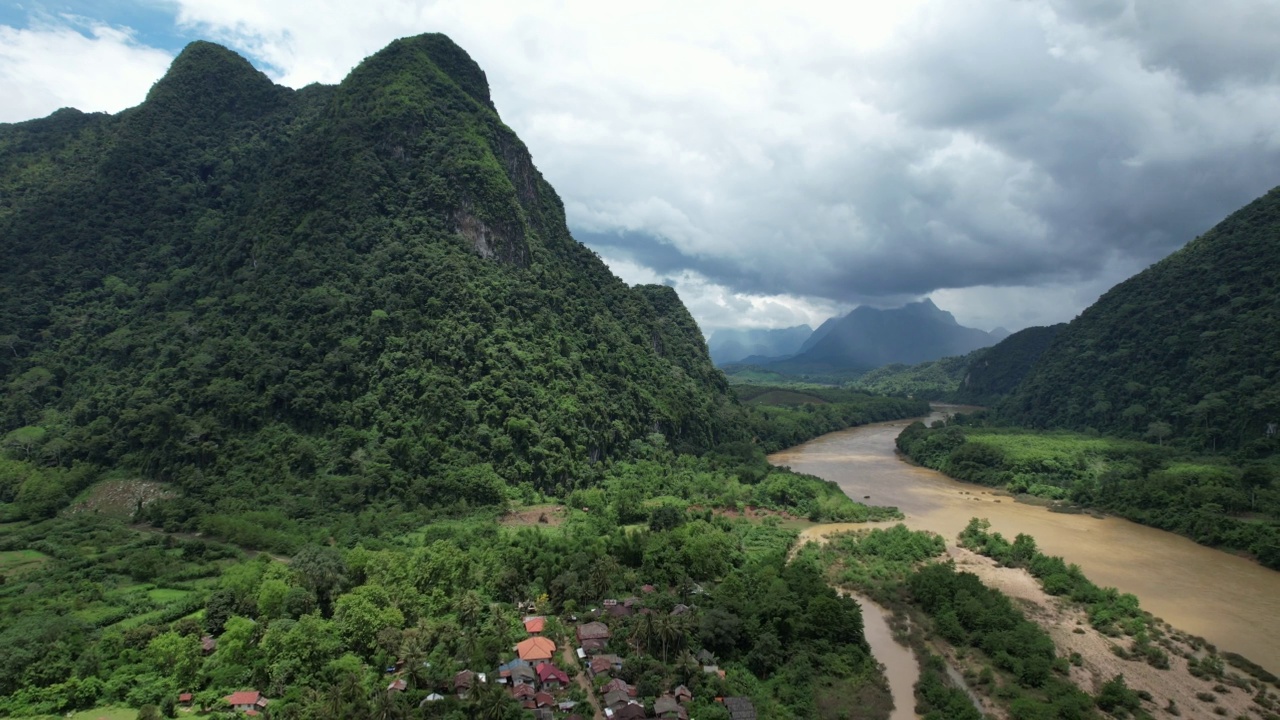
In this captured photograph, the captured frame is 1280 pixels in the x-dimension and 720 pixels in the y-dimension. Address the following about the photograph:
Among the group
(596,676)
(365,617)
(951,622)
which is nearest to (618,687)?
(596,676)

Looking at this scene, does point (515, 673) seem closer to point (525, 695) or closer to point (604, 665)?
point (525, 695)

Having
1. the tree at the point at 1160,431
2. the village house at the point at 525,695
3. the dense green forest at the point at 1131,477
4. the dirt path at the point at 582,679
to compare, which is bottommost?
the dirt path at the point at 582,679

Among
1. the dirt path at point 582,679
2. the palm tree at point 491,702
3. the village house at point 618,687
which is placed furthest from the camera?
the village house at point 618,687

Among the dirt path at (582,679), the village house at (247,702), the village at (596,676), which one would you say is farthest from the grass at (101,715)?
the dirt path at (582,679)

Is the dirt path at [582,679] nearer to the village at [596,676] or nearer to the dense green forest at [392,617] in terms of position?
the village at [596,676]

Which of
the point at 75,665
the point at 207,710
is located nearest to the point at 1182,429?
the point at 207,710

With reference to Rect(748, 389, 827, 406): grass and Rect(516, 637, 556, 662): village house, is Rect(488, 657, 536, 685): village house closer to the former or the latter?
Rect(516, 637, 556, 662): village house

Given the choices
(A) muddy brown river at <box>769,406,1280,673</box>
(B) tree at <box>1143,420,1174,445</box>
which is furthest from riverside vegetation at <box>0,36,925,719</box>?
(B) tree at <box>1143,420,1174,445</box>
